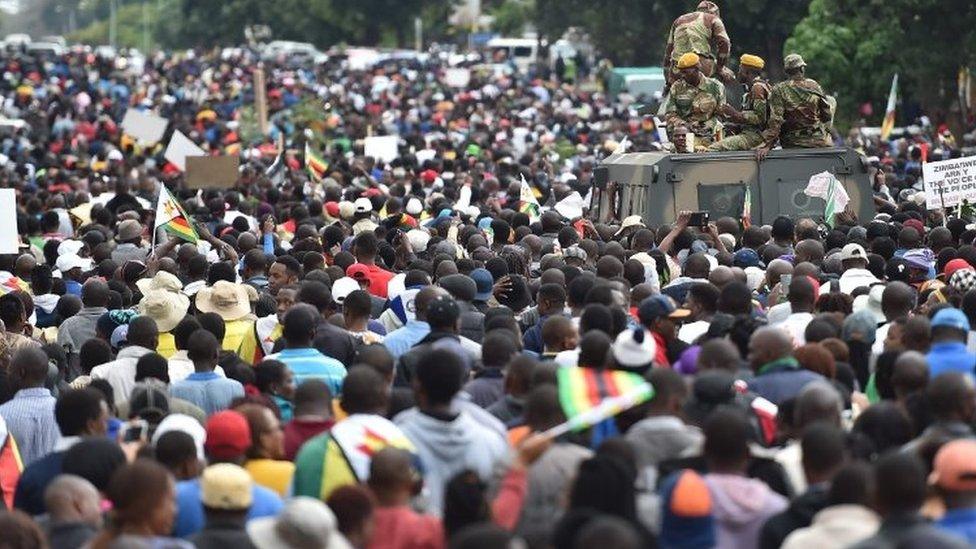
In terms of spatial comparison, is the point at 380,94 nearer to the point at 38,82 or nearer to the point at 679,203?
the point at 38,82

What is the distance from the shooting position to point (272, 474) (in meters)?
9.52

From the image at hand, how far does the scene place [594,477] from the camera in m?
8.25

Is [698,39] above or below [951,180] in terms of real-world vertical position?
above

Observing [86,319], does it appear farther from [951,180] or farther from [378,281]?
[951,180]

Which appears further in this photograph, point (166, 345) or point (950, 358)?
point (166, 345)

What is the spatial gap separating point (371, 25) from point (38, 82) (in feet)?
94.4

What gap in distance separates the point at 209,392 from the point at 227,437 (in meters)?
2.30

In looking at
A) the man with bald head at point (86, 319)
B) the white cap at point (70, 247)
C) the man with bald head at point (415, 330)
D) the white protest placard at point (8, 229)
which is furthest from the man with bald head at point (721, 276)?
the white cap at point (70, 247)

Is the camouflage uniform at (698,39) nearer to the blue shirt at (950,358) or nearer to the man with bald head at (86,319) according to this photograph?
the man with bald head at (86,319)

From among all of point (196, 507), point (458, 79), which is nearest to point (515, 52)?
point (458, 79)

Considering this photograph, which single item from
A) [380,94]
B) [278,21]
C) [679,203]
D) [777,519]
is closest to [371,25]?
[278,21]

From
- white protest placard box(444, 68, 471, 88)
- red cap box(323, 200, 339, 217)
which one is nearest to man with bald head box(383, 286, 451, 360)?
red cap box(323, 200, 339, 217)

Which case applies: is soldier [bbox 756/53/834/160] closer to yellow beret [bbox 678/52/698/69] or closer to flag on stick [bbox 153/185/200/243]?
yellow beret [bbox 678/52/698/69]

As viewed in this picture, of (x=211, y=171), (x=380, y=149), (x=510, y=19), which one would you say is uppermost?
(x=211, y=171)
